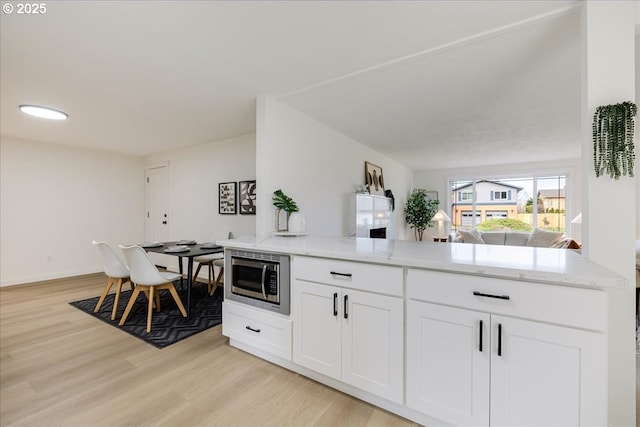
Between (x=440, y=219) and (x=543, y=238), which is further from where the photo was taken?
(x=440, y=219)

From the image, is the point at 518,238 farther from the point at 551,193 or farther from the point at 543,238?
the point at 551,193

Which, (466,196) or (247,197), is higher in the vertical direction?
(466,196)

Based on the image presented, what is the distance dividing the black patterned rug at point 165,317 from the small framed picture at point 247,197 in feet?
4.07

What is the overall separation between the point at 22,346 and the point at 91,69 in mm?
2383

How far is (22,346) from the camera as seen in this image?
237 cm

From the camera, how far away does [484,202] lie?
7273 mm

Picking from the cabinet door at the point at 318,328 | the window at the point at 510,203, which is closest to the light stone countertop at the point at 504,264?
the cabinet door at the point at 318,328

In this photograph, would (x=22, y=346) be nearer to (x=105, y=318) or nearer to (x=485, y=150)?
(x=105, y=318)

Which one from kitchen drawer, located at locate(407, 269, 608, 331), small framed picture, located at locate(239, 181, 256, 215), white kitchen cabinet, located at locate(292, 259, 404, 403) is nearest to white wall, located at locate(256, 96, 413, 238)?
small framed picture, located at locate(239, 181, 256, 215)

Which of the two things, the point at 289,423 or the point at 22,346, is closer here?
the point at 289,423

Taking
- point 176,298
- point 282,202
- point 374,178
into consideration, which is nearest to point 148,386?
point 176,298

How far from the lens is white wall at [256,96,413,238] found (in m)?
2.83

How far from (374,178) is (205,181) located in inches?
117

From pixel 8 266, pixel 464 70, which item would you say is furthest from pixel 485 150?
pixel 8 266
